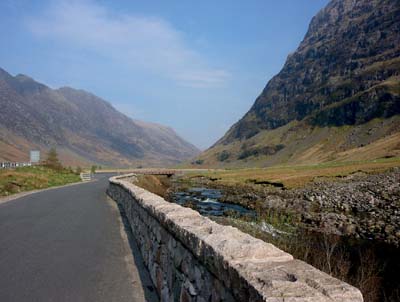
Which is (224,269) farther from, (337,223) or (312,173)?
(312,173)

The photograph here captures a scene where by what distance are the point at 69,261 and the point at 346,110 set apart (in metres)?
144

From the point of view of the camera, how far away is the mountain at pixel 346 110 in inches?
4658

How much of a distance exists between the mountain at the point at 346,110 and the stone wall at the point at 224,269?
8613 cm

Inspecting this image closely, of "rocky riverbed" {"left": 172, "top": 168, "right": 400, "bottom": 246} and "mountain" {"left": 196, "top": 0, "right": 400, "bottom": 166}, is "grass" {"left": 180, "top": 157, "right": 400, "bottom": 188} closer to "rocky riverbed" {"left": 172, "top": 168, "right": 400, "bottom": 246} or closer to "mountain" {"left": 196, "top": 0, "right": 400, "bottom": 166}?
"rocky riverbed" {"left": 172, "top": 168, "right": 400, "bottom": 246}

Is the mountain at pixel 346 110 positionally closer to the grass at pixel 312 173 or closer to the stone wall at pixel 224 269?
the grass at pixel 312 173

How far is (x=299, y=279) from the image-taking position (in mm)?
3092

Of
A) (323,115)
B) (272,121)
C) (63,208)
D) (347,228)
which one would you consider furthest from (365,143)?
(63,208)

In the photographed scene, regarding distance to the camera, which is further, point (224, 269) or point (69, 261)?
point (69, 261)

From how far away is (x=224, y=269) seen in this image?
3.68m

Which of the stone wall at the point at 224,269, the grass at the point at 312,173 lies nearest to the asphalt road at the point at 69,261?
the stone wall at the point at 224,269

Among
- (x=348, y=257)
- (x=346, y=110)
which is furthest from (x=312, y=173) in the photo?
(x=346, y=110)

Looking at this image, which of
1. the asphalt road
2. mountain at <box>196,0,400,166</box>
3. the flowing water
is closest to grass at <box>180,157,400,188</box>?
mountain at <box>196,0,400,166</box>

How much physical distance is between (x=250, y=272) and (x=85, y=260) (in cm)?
630

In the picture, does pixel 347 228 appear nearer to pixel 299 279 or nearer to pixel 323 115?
pixel 299 279
